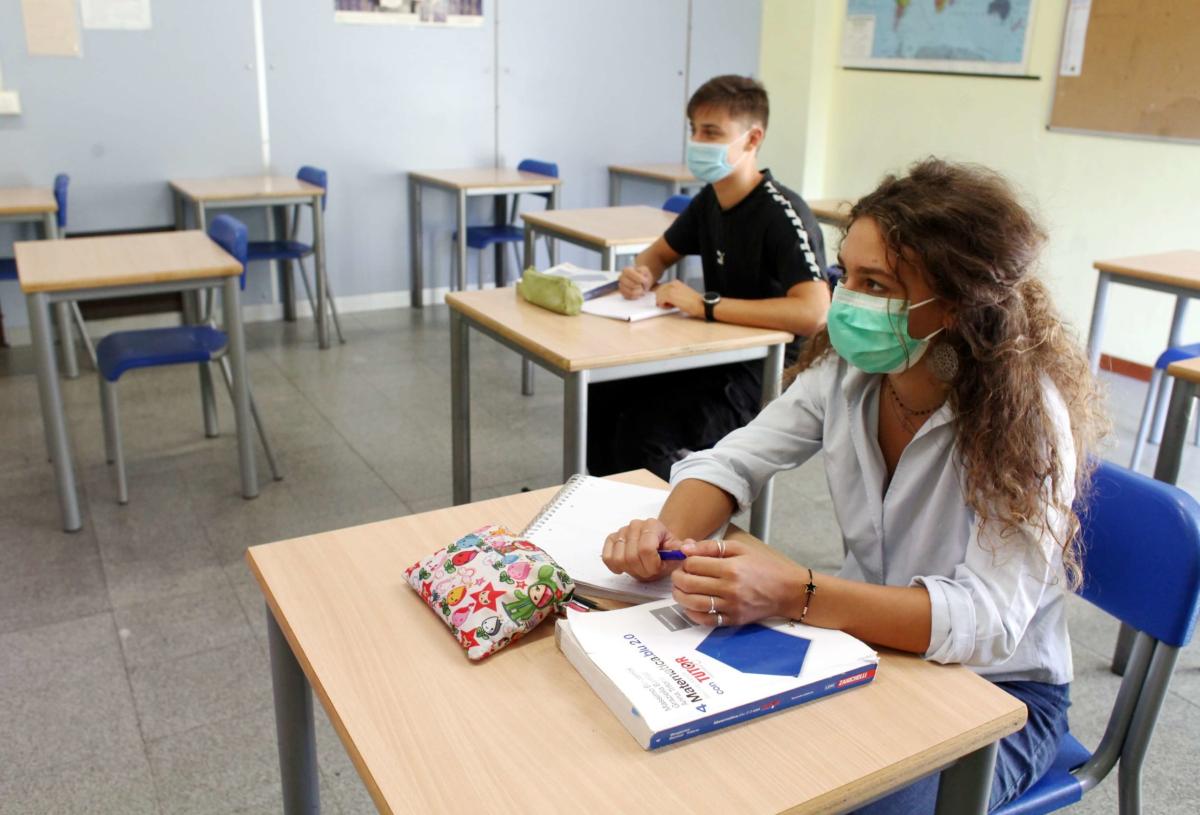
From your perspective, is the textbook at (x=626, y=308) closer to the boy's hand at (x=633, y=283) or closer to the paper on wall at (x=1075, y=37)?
the boy's hand at (x=633, y=283)

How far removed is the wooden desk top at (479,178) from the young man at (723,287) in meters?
2.52

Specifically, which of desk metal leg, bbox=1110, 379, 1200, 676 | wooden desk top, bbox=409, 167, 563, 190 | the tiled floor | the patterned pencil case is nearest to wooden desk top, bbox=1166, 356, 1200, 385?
desk metal leg, bbox=1110, 379, 1200, 676

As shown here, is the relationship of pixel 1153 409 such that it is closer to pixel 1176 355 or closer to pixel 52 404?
pixel 1176 355

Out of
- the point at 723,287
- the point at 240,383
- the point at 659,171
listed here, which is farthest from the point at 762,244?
the point at 659,171

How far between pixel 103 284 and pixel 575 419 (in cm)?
145

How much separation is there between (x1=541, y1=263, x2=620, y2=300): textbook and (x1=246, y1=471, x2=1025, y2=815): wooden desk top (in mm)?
1560

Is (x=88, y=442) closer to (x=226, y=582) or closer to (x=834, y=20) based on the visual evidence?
(x=226, y=582)

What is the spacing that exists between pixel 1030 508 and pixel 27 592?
244cm

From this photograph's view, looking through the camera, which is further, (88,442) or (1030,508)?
(88,442)

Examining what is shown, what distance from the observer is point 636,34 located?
594 cm

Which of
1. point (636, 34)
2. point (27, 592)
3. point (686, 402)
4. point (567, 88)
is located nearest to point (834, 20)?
point (636, 34)

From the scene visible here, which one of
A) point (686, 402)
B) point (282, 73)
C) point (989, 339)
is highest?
point (282, 73)

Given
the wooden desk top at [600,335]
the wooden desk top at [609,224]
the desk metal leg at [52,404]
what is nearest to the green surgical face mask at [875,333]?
the wooden desk top at [600,335]

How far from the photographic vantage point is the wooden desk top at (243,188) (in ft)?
14.6
